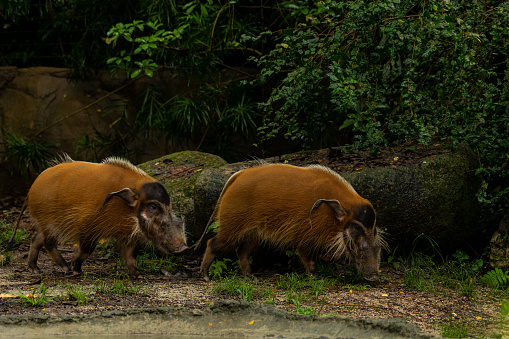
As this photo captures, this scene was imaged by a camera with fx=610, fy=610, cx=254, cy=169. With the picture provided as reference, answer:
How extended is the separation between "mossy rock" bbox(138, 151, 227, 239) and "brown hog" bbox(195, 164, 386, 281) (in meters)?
0.81

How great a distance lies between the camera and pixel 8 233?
6.85 metres

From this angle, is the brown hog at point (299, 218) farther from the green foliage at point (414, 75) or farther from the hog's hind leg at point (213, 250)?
the green foliage at point (414, 75)

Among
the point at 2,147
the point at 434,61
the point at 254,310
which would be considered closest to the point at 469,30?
the point at 434,61

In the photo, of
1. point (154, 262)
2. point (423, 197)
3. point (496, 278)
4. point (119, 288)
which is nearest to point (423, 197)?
point (423, 197)

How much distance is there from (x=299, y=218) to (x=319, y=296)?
75 cm

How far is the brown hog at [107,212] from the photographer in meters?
5.00

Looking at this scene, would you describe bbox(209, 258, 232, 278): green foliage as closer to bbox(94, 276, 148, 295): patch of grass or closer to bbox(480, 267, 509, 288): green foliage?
bbox(94, 276, 148, 295): patch of grass

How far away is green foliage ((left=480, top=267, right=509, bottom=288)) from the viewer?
189 inches

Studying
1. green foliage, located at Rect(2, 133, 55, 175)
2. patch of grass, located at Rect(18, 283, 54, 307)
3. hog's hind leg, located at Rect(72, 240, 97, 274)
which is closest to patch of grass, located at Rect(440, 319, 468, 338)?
patch of grass, located at Rect(18, 283, 54, 307)

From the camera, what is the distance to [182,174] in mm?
6324

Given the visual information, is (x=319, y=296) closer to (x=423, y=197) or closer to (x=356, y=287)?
(x=356, y=287)

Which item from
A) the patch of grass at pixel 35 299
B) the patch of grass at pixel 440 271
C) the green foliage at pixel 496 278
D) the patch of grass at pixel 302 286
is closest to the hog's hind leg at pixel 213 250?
the patch of grass at pixel 302 286

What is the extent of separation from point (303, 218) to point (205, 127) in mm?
4037

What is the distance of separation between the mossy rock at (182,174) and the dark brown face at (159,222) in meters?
0.63
